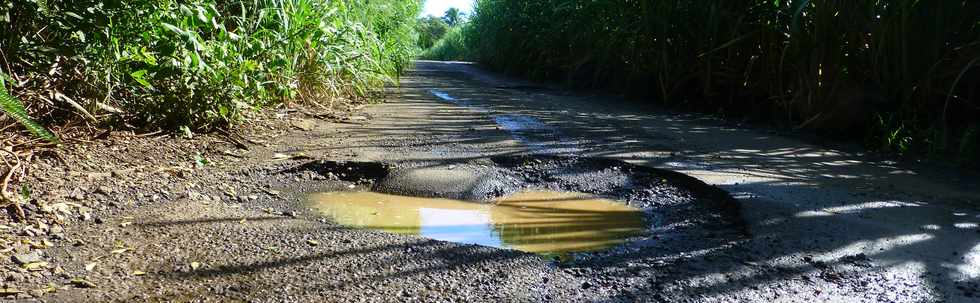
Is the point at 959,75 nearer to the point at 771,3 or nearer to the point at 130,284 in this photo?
the point at 771,3

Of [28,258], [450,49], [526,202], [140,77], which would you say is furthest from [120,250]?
[450,49]

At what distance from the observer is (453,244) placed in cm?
268

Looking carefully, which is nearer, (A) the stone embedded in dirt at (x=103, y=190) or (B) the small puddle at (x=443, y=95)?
(A) the stone embedded in dirt at (x=103, y=190)

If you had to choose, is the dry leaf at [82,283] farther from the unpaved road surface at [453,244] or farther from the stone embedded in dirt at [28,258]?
the stone embedded in dirt at [28,258]

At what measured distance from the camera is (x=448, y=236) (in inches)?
113

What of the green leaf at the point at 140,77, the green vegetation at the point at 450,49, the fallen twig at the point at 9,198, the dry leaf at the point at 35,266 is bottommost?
the green vegetation at the point at 450,49

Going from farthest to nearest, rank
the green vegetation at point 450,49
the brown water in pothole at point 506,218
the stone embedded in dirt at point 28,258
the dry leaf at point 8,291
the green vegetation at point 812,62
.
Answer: the green vegetation at point 450,49
the green vegetation at point 812,62
the brown water in pothole at point 506,218
the stone embedded in dirt at point 28,258
the dry leaf at point 8,291

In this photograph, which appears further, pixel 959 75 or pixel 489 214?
pixel 959 75

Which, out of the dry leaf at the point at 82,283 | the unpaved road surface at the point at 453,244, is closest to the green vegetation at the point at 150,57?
the unpaved road surface at the point at 453,244

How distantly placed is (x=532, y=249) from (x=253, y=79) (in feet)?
8.77

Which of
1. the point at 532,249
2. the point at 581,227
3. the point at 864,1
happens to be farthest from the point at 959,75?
the point at 532,249

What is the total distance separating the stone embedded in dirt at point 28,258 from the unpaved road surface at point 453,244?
0.8 inches

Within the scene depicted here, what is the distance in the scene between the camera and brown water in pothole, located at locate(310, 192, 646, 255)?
2842 millimetres

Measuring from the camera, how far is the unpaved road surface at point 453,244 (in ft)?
7.32
